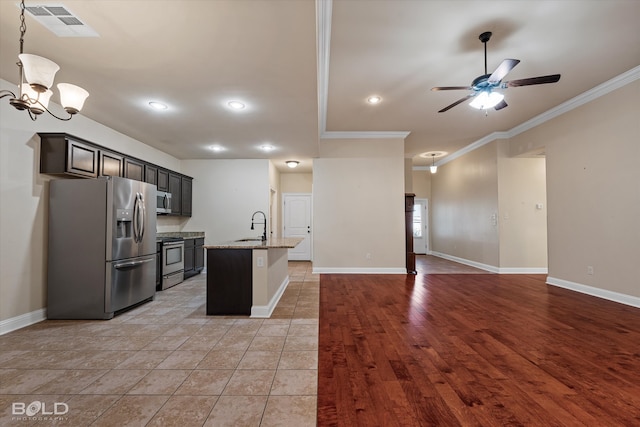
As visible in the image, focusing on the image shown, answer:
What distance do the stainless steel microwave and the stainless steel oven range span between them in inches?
21.7

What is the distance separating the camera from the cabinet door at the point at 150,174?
4816 mm

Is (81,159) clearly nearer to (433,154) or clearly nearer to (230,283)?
(230,283)

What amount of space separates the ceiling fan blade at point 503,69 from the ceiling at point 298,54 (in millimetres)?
436

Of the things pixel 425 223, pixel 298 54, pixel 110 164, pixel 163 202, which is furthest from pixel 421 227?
pixel 110 164

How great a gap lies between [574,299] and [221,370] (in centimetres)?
477

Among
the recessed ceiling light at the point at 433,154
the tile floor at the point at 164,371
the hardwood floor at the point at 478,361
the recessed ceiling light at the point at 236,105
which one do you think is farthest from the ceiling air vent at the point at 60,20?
the recessed ceiling light at the point at 433,154

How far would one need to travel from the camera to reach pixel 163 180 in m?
5.40

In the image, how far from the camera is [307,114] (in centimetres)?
388

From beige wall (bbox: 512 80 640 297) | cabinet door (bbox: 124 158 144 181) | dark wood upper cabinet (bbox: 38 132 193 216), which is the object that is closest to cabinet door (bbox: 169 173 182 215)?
dark wood upper cabinet (bbox: 38 132 193 216)

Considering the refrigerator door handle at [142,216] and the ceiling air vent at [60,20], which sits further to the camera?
the refrigerator door handle at [142,216]

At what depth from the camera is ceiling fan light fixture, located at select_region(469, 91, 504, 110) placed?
324cm

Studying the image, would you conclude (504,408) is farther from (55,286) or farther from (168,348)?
(55,286)

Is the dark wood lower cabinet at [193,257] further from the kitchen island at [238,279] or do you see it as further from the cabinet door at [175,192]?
the kitchen island at [238,279]

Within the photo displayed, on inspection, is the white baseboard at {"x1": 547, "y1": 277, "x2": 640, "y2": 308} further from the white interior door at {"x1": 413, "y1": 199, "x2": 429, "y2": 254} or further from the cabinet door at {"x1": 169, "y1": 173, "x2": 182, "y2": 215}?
the cabinet door at {"x1": 169, "y1": 173, "x2": 182, "y2": 215}
